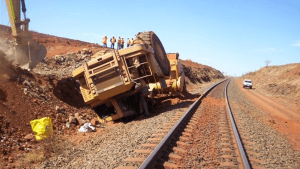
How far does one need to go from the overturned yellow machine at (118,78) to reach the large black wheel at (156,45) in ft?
0.16

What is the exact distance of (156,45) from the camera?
1275 cm

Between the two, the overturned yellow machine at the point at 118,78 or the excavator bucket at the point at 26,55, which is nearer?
the overturned yellow machine at the point at 118,78

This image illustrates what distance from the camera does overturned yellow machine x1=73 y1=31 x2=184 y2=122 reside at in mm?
9703

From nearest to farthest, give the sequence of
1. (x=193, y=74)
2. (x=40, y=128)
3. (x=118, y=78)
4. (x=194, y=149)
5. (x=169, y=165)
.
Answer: (x=169, y=165) < (x=194, y=149) < (x=40, y=128) < (x=118, y=78) < (x=193, y=74)

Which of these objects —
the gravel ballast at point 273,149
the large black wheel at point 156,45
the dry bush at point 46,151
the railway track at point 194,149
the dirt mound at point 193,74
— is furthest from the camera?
the dirt mound at point 193,74

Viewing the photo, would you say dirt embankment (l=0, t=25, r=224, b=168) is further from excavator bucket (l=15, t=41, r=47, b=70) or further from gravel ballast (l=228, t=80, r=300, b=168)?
gravel ballast (l=228, t=80, r=300, b=168)

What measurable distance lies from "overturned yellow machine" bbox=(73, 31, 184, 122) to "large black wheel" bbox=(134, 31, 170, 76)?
0.05m

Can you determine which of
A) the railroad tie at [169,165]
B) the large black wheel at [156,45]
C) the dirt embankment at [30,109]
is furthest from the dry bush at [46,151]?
the large black wheel at [156,45]

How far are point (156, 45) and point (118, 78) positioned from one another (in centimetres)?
376

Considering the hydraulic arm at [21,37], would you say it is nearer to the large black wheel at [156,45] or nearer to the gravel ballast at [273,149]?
the large black wheel at [156,45]

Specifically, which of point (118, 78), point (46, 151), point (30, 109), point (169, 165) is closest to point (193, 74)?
point (118, 78)

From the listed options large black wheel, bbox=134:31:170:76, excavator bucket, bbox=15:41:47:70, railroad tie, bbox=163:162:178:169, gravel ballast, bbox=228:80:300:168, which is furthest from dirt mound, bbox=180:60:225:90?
railroad tie, bbox=163:162:178:169

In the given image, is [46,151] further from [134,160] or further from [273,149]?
[273,149]

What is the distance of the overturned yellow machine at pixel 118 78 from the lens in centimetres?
970
